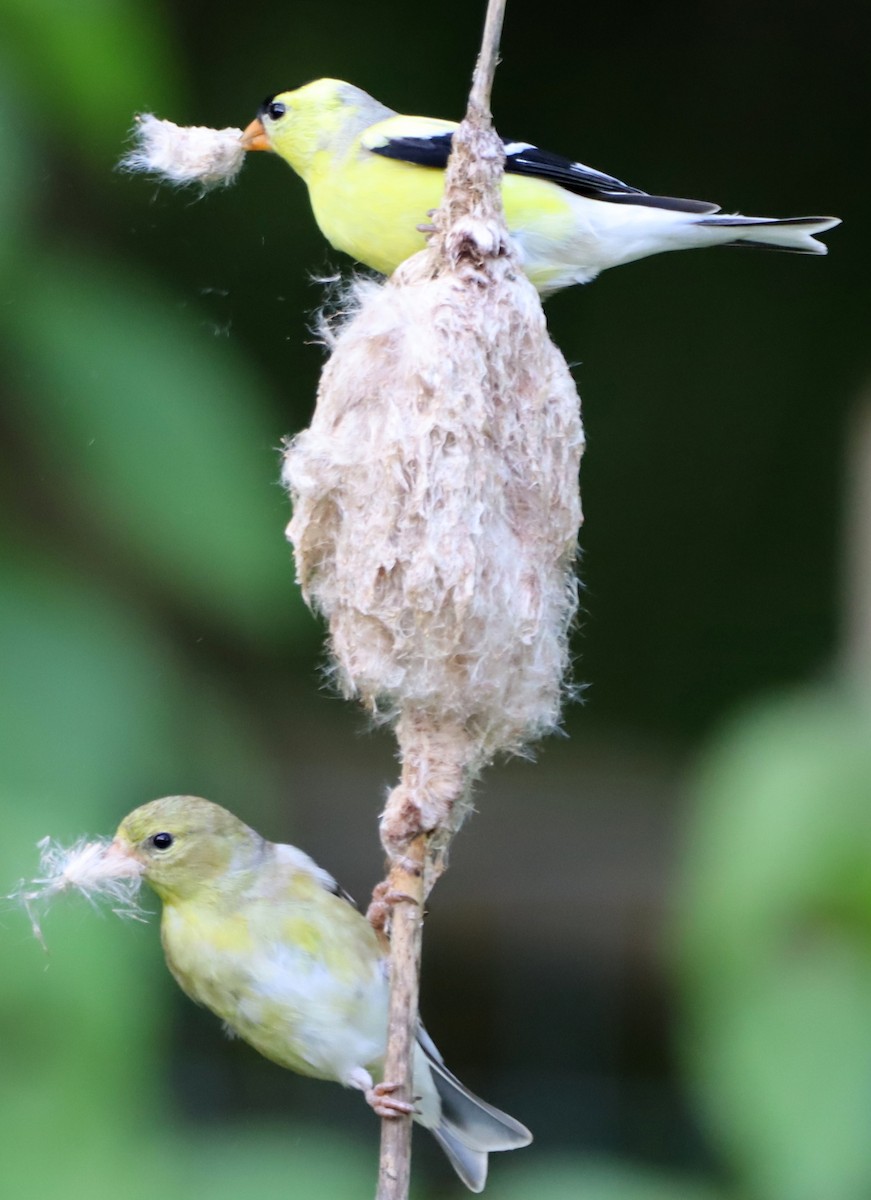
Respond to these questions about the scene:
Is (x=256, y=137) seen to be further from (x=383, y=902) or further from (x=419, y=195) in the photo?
(x=383, y=902)

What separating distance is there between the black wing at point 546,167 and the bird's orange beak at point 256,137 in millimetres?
113

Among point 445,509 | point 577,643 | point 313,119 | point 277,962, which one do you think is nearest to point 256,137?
point 313,119

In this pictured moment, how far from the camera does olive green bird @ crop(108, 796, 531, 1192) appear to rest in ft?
3.95

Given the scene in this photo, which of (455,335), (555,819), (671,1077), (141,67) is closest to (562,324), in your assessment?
(555,819)

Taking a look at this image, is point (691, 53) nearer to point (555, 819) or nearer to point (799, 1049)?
point (555, 819)

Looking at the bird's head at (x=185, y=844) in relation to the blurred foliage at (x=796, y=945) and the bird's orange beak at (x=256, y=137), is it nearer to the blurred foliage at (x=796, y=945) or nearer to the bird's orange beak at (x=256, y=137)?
the blurred foliage at (x=796, y=945)

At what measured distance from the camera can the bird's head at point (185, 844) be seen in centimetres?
113

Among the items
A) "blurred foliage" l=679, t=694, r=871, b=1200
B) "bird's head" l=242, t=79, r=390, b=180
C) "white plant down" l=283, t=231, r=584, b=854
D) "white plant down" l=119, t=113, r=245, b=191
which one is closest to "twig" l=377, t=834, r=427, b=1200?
"white plant down" l=283, t=231, r=584, b=854

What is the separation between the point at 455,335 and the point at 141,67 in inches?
18.3

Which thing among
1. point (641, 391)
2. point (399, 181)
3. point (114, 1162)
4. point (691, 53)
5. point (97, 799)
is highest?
point (691, 53)

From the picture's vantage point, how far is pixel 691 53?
3328 millimetres

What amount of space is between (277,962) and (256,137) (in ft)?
2.22

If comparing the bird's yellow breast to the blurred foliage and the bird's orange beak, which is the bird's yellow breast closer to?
the bird's orange beak

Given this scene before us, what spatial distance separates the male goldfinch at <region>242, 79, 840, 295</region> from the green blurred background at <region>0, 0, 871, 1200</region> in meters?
0.16
